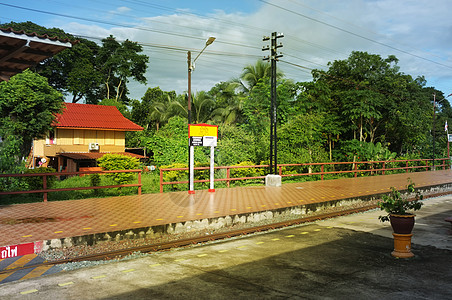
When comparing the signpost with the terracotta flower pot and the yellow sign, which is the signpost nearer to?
the yellow sign

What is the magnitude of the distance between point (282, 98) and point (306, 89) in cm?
633

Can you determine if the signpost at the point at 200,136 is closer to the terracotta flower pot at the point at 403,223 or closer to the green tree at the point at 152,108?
the terracotta flower pot at the point at 403,223

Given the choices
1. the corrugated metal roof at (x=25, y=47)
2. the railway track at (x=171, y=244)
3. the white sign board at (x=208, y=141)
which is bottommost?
the railway track at (x=171, y=244)

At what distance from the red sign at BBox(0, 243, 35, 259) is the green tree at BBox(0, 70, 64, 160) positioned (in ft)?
58.2

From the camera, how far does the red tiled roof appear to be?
36688mm

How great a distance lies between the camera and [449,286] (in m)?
5.71

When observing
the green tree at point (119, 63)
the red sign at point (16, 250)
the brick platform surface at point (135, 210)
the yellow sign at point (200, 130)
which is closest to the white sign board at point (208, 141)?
the yellow sign at point (200, 130)

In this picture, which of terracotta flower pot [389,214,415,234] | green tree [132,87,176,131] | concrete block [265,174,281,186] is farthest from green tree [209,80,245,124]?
terracotta flower pot [389,214,415,234]

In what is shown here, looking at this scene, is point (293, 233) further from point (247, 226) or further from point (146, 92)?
point (146, 92)

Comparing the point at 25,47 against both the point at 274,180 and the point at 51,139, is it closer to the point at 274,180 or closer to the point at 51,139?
the point at 274,180

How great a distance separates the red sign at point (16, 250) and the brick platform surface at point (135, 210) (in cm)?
22

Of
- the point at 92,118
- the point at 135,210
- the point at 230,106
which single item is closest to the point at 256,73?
the point at 230,106

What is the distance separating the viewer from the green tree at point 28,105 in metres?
24.1

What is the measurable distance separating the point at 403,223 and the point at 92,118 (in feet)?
117
